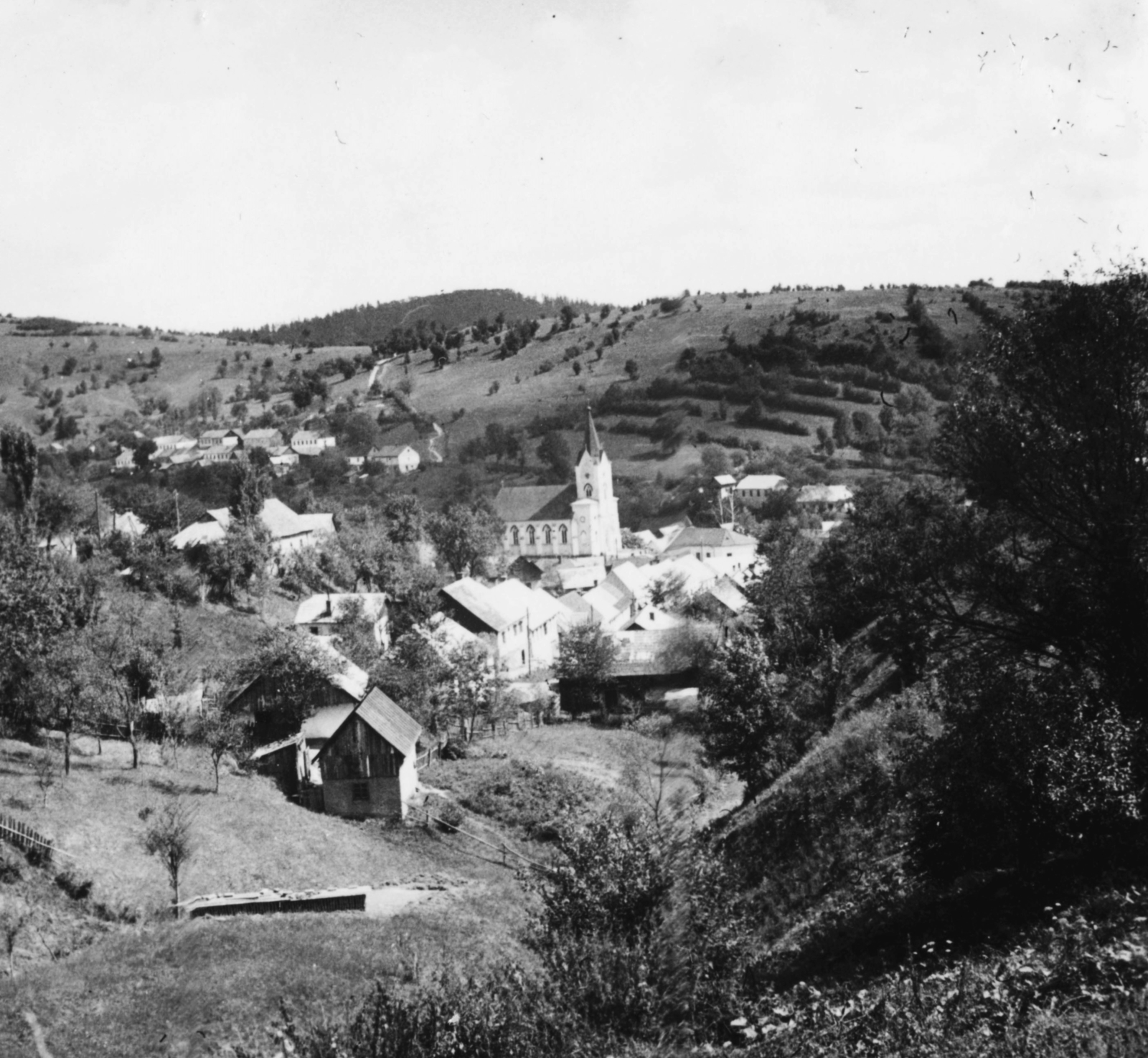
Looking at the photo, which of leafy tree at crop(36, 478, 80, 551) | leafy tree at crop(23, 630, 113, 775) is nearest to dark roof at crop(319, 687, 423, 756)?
leafy tree at crop(23, 630, 113, 775)

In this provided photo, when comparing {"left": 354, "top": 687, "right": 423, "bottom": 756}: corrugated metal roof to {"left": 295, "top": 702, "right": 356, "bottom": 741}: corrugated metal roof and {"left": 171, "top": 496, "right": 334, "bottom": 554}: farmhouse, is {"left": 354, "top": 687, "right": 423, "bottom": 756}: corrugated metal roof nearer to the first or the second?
{"left": 295, "top": 702, "right": 356, "bottom": 741}: corrugated metal roof

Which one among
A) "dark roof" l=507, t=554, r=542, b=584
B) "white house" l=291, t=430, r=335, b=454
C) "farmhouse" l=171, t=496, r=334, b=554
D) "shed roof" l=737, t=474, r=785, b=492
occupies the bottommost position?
"dark roof" l=507, t=554, r=542, b=584

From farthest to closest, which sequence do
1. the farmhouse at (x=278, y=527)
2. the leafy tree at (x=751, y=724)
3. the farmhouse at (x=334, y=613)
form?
the farmhouse at (x=278, y=527)
the farmhouse at (x=334, y=613)
the leafy tree at (x=751, y=724)

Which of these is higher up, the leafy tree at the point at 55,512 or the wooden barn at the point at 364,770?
the leafy tree at the point at 55,512

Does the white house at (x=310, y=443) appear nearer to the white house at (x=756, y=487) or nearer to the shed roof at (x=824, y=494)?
the white house at (x=756, y=487)

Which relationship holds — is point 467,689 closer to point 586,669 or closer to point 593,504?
point 586,669

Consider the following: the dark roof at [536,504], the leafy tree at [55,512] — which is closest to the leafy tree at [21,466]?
the leafy tree at [55,512]
